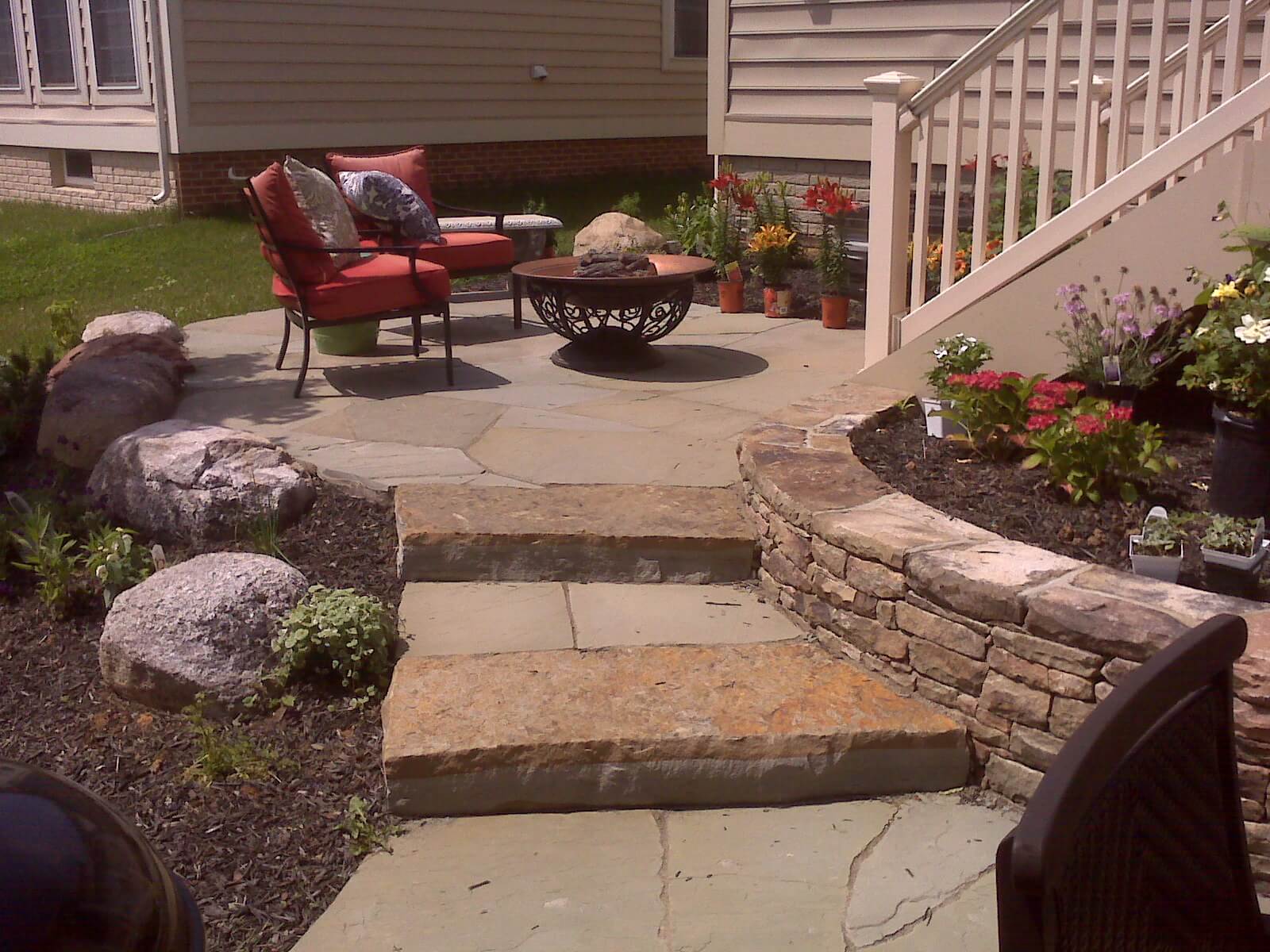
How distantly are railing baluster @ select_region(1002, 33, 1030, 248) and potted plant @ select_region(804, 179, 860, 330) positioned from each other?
7.69 ft

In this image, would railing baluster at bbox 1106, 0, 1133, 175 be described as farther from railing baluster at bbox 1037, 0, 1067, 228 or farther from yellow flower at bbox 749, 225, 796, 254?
yellow flower at bbox 749, 225, 796, 254

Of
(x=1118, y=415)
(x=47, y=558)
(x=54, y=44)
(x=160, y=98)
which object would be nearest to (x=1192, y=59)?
(x=1118, y=415)

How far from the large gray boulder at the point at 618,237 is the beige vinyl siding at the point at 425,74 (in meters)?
4.30

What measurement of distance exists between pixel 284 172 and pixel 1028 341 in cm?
336

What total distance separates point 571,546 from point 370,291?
2497mm

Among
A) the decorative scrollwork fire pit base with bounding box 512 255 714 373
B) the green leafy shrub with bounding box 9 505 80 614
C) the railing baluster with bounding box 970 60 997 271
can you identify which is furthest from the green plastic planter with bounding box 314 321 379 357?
the railing baluster with bounding box 970 60 997 271

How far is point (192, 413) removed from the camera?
5309 mm

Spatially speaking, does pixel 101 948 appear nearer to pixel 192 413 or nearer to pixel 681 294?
pixel 192 413

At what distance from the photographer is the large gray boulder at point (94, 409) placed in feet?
15.6

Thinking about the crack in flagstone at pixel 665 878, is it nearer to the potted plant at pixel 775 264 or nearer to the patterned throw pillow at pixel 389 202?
the patterned throw pillow at pixel 389 202

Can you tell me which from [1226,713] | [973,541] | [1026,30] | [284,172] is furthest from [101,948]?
[284,172]

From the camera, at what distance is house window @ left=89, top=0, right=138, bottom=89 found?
37.3ft

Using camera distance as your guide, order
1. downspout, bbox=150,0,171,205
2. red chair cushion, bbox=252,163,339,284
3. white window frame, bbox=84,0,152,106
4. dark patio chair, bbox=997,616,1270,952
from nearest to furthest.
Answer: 1. dark patio chair, bbox=997,616,1270,952
2. red chair cushion, bbox=252,163,339,284
3. downspout, bbox=150,0,171,205
4. white window frame, bbox=84,0,152,106

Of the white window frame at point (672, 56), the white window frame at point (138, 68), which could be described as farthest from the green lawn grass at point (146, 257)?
the white window frame at point (672, 56)
